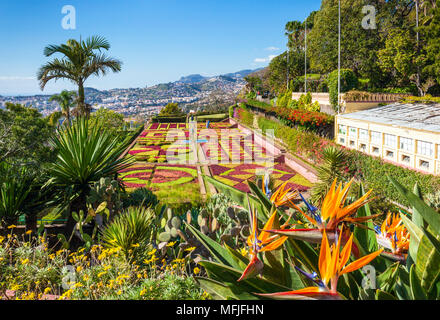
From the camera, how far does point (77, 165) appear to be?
5406 mm

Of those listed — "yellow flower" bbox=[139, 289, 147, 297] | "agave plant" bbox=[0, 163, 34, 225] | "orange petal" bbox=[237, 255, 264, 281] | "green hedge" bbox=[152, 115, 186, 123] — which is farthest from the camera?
"green hedge" bbox=[152, 115, 186, 123]

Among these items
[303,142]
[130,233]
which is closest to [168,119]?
[303,142]

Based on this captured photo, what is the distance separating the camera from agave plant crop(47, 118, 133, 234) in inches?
209

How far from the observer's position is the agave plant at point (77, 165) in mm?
5316

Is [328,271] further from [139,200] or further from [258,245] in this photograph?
[139,200]

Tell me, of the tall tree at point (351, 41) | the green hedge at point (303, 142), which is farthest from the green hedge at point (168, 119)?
the green hedge at point (303, 142)

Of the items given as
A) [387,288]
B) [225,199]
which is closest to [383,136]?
[225,199]

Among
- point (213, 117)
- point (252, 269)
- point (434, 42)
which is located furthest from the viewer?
point (213, 117)

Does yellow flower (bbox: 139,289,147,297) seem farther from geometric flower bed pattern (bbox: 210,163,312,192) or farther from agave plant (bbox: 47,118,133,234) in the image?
geometric flower bed pattern (bbox: 210,163,312,192)

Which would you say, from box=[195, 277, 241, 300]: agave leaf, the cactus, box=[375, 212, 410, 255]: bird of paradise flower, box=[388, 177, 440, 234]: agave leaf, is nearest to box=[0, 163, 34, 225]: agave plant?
the cactus

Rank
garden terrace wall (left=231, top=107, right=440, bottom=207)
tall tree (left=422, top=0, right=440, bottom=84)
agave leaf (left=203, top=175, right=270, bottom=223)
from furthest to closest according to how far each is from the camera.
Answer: tall tree (left=422, top=0, right=440, bottom=84) → garden terrace wall (left=231, top=107, right=440, bottom=207) → agave leaf (left=203, top=175, right=270, bottom=223)

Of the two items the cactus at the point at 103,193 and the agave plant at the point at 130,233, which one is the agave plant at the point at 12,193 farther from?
the agave plant at the point at 130,233

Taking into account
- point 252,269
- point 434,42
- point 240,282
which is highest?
point 434,42
